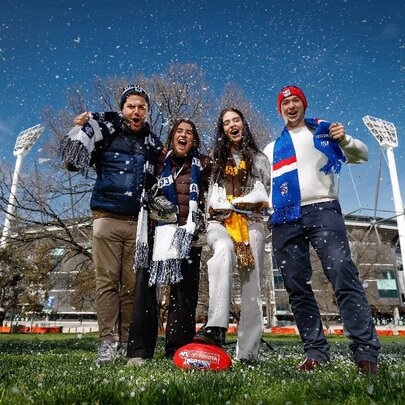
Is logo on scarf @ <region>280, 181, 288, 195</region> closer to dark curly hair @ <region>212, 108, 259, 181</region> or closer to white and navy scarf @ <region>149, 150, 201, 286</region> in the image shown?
dark curly hair @ <region>212, 108, 259, 181</region>

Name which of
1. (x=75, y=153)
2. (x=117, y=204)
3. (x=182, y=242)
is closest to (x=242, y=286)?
(x=182, y=242)

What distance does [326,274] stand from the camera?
142 inches

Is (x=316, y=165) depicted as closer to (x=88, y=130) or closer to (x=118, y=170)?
(x=118, y=170)

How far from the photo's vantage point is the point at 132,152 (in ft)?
15.6

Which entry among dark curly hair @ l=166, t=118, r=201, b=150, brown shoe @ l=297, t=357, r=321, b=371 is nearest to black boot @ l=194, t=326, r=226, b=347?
brown shoe @ l=297, t=357, r=321, b=371

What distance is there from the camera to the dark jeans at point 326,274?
10.7 feet

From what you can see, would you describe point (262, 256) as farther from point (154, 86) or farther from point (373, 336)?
point (154, 86)

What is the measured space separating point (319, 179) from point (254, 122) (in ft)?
36.5

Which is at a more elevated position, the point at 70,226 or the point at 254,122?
the point at 254,122

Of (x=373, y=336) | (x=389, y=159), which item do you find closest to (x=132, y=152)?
(x=373, y=336)

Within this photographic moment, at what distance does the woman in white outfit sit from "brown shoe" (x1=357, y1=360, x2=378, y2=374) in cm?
102

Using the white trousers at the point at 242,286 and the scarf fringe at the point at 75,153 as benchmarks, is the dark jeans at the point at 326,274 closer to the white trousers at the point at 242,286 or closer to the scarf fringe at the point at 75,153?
the white trousers at the point at 242,286

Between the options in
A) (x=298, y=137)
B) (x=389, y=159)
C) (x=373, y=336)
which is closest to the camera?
(x=373, y=336)

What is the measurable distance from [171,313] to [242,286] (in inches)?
33.7
